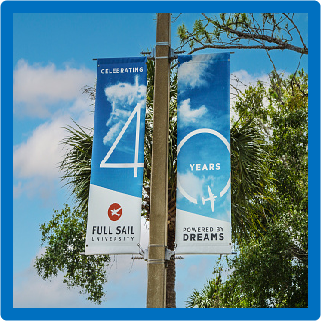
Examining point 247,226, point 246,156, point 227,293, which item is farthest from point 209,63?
point 227,293

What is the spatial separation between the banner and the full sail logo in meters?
0.73

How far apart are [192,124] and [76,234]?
328 inches

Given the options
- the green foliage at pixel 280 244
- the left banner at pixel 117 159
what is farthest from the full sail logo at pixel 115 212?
the green foliage at pixel 280 244

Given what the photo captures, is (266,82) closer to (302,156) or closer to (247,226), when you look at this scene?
(302,156)

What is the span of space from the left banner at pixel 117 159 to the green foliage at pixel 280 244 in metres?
6.05

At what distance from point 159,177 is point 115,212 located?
2.40 feet

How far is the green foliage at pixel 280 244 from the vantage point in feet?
41.5

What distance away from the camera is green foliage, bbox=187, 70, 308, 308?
12.6 m

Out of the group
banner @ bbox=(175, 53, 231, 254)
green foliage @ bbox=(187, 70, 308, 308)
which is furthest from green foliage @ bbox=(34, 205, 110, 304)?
banner @ bbox=(175, 53, 231, 254)

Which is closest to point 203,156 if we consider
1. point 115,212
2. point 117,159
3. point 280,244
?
point 117,159

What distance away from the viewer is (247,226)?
10.9 m

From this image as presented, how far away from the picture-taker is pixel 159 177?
6.29 metres

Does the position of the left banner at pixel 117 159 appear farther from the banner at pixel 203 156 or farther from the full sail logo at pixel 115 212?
the banner at pixel 203 156

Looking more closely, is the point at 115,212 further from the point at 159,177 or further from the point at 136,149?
the point at 136,149
